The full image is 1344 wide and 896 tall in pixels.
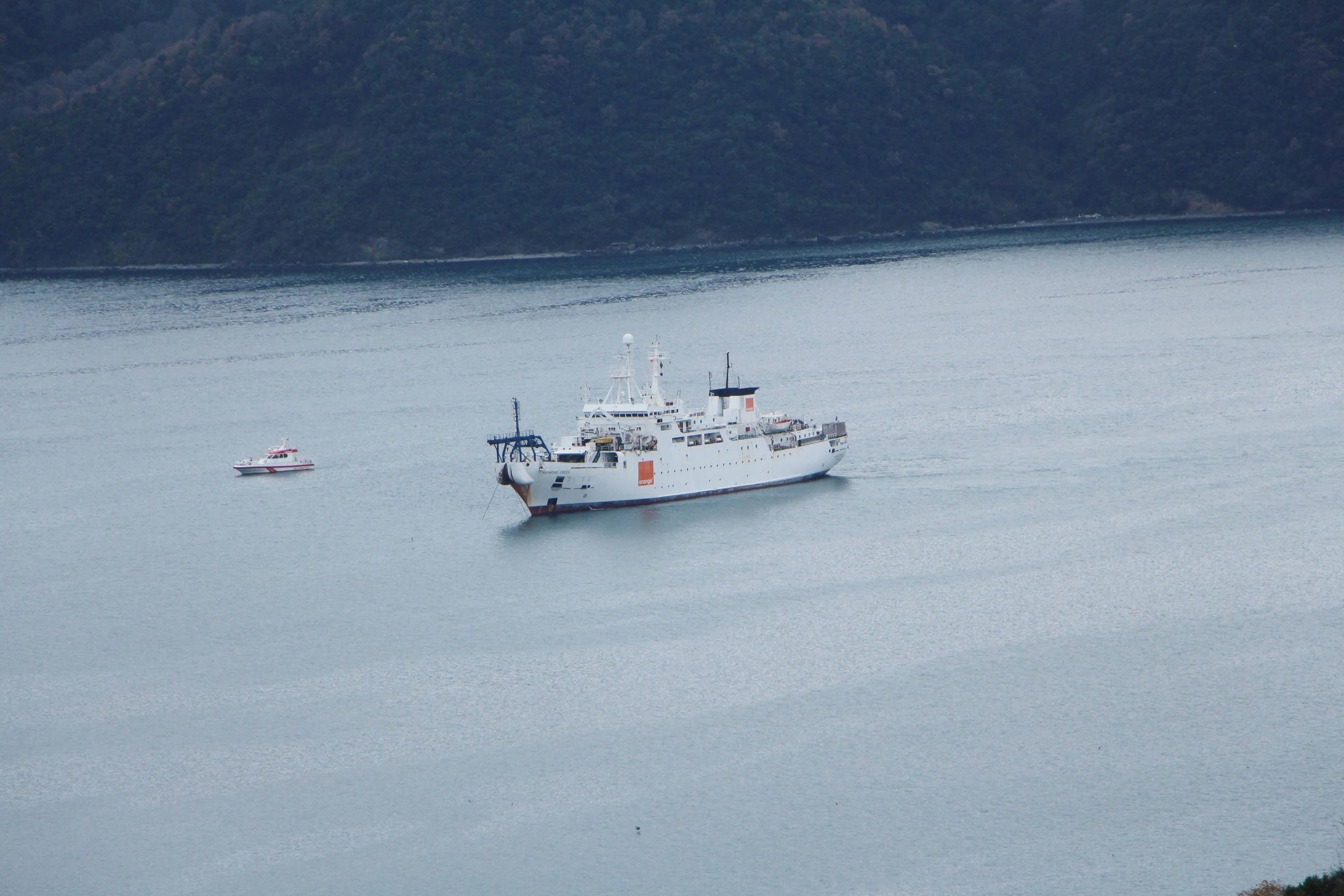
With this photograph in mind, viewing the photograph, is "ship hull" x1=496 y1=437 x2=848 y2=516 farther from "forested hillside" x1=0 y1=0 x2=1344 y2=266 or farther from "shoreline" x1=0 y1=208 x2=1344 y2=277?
"forested hillside" x1=0 y1=0 x2=1344 y2=266

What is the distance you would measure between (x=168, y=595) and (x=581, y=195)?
125 metres

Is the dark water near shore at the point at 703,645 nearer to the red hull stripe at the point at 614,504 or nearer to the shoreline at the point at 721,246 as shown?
the red hull stripe at the point at 614,504

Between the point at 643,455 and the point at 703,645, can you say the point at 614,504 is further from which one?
the point at 703,645

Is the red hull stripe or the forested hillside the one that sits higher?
the forested hillside

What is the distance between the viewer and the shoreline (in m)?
176

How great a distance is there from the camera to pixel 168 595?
2276 inches

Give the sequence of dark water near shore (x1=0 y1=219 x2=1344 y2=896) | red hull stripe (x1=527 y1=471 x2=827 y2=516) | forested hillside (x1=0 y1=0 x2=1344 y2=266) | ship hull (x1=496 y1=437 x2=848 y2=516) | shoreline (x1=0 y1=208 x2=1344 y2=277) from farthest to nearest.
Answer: forested hillside (x1=0 y1=0 x2=1344 y2=266) < shoreline (x1=0 y1=208 x2=1344 y2=277) < red hull stripe (x1=527 y1=471 x2=827 y2=516) < ship hull (x1=496 y1=437 x2=848 y2=516) < dark water near shore (x1=0 y1=219 x2=1344 y2=896)

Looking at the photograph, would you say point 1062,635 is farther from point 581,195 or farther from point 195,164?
point 195,164

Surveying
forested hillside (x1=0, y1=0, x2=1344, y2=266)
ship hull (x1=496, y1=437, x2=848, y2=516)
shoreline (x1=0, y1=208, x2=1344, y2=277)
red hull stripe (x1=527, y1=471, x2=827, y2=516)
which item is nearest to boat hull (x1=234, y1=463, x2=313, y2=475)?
ship hull (x1=496, y1=437, x2=848, y2=516)

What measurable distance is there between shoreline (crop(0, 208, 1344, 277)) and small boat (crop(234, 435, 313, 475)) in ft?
321

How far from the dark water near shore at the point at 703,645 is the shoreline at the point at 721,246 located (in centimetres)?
7535

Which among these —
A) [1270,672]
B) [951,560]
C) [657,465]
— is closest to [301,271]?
[657,465]

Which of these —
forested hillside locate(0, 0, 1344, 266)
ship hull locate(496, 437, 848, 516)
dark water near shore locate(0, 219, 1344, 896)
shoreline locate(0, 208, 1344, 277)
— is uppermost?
forested hillside locate(0, 0, 1344, 266)

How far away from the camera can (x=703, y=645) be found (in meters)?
50.3
